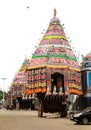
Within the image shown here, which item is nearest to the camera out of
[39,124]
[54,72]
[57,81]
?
[39,124]

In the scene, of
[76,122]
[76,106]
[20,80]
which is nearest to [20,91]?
[20,80]

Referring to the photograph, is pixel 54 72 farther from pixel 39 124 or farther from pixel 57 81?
pixel 39 124

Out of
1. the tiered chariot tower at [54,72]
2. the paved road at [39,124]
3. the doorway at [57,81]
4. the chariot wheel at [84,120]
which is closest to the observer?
the paved road at [39,124]

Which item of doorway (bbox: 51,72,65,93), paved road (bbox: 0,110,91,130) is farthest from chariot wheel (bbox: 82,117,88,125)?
doorway (bbox: 51,72,65,93)

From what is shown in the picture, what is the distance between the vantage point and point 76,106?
180 ft

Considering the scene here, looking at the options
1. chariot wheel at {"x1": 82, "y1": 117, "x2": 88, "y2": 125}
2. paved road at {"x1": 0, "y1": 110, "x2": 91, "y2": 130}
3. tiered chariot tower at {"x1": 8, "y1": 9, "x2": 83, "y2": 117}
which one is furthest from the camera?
tiered chariot tower at {"x1": 8, "y1": 9, "x2": 83, "y2": 117}

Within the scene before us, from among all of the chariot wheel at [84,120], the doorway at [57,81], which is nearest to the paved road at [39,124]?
the chariot wheel at [84,120]

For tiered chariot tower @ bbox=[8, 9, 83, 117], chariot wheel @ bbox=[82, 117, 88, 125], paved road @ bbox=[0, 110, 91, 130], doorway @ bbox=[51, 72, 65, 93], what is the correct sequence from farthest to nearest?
doorway @ bbox=[51, 72, 65, 93] → tiered chariot tower @ bbox=[8, 9, 83, 117] → chariot wheel @ bbox=[82, 117, 88, 125] → paved road @ bbox=[0, 110, 91, 130]

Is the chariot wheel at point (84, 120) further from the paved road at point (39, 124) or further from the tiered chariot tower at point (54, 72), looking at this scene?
the tiered chariot tower at point (54, 72)

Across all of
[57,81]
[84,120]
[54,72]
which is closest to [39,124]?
[84,120]

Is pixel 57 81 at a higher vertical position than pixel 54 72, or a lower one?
lower

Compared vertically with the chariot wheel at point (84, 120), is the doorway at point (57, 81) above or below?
above

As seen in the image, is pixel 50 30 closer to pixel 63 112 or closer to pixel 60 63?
pixel 60 63

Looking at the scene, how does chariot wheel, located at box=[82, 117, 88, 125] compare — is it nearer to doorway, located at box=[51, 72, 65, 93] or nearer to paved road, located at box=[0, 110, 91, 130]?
paved road, located at box=[0, 110, 91, 130]
